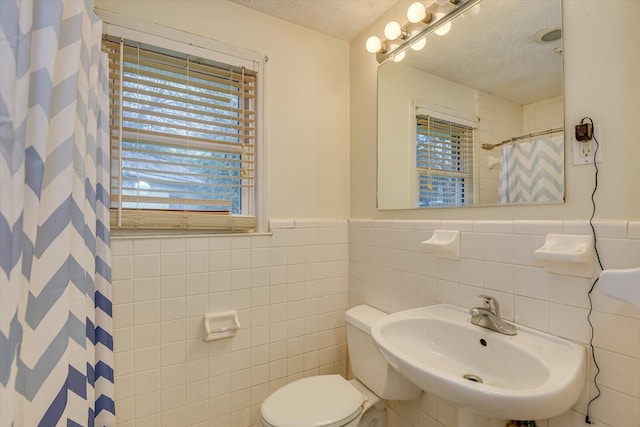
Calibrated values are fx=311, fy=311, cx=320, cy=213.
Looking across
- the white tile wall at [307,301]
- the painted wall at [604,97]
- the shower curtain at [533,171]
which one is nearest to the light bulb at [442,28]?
the painted wall at [604,97]

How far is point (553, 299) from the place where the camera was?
0.96 meters

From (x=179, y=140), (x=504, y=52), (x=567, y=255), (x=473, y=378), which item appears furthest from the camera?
(x=179, y=140)

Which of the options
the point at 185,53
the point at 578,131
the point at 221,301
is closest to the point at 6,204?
the point at 221,301

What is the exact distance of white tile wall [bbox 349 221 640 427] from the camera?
2.71 feet

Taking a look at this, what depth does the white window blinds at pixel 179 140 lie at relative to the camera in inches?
52.4

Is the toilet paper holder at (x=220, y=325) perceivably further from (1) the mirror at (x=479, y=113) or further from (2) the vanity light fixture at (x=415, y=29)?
(2) the vanity light fixture at (x=415, y=29)

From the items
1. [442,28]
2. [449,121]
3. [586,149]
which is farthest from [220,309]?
[442,28]

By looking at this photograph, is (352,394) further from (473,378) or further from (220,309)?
(220,309)

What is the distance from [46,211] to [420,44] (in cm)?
157

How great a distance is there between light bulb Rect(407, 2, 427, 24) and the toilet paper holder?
158cm

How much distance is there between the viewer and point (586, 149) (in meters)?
0.91

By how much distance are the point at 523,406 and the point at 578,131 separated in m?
0.77

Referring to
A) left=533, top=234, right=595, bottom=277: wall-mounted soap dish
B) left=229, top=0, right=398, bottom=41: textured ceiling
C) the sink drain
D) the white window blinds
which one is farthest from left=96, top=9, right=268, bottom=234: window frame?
left=533, top=234, right=595, bottom=277: wall-mounted soap dish

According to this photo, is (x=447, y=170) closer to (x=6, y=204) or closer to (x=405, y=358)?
(x=405, y=358)
